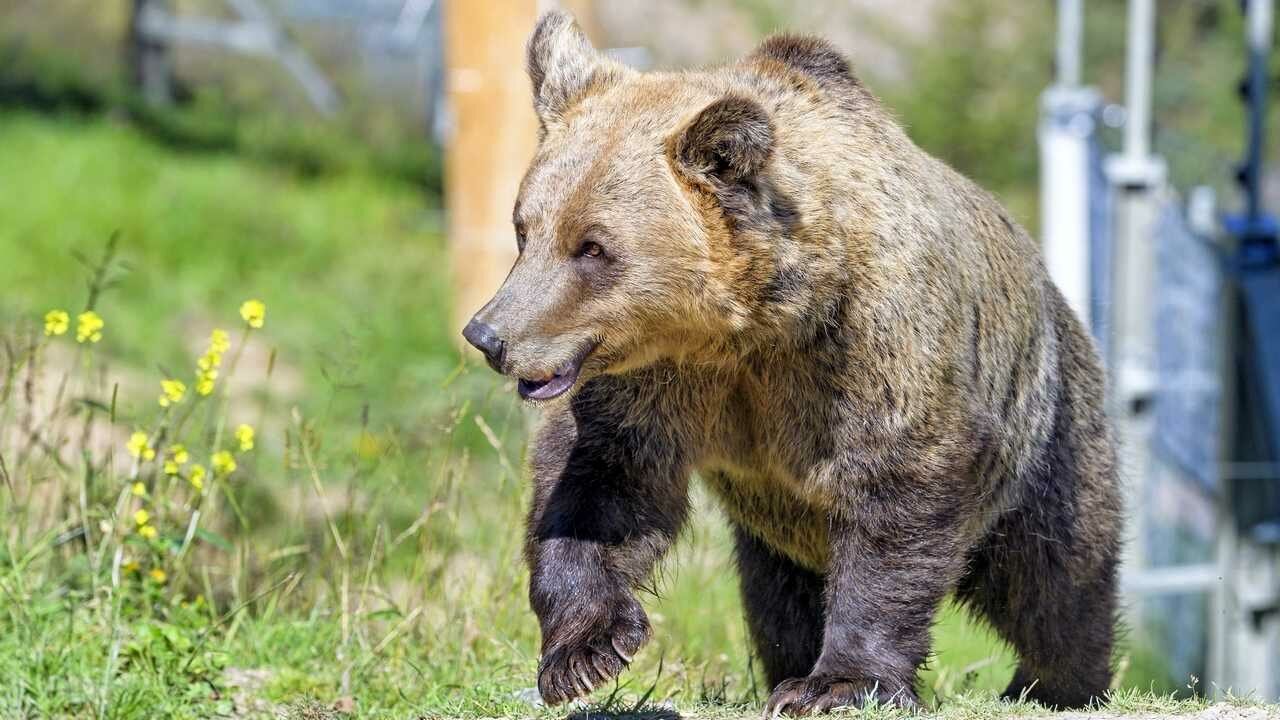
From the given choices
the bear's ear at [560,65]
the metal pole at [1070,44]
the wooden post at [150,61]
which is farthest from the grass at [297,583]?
the wooden post at [150,61]

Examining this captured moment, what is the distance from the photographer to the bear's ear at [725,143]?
374 centimetres

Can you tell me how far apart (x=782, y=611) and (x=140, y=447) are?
1935mm

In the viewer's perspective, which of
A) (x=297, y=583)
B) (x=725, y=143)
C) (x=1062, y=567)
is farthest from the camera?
(x=297, y=583)

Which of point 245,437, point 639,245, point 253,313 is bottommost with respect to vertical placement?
point 245,437

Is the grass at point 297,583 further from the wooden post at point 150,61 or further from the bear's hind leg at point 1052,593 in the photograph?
the wooden post at point 150,61

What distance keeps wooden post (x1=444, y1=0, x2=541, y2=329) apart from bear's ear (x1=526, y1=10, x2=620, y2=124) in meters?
5.27

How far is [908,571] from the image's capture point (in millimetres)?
4078

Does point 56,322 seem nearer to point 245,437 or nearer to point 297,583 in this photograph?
point 245,437

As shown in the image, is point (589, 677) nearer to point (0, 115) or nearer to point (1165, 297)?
point (1165, 297)

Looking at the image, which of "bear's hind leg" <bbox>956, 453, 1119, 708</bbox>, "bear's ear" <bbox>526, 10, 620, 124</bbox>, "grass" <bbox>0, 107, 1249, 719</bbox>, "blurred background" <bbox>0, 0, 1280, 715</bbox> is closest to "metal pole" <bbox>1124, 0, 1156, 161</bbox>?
"blurred background" <bbox>0, 0, 1280, 715</bbox>

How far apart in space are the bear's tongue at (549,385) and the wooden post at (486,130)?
6.01m

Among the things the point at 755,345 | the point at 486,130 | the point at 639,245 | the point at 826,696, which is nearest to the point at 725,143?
the point at 639,245

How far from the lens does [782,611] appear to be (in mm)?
5016

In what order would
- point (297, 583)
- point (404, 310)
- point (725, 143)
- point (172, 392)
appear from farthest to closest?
point (404, 310)
point (297, 583)
point (172, 392)
point (725, 143)
